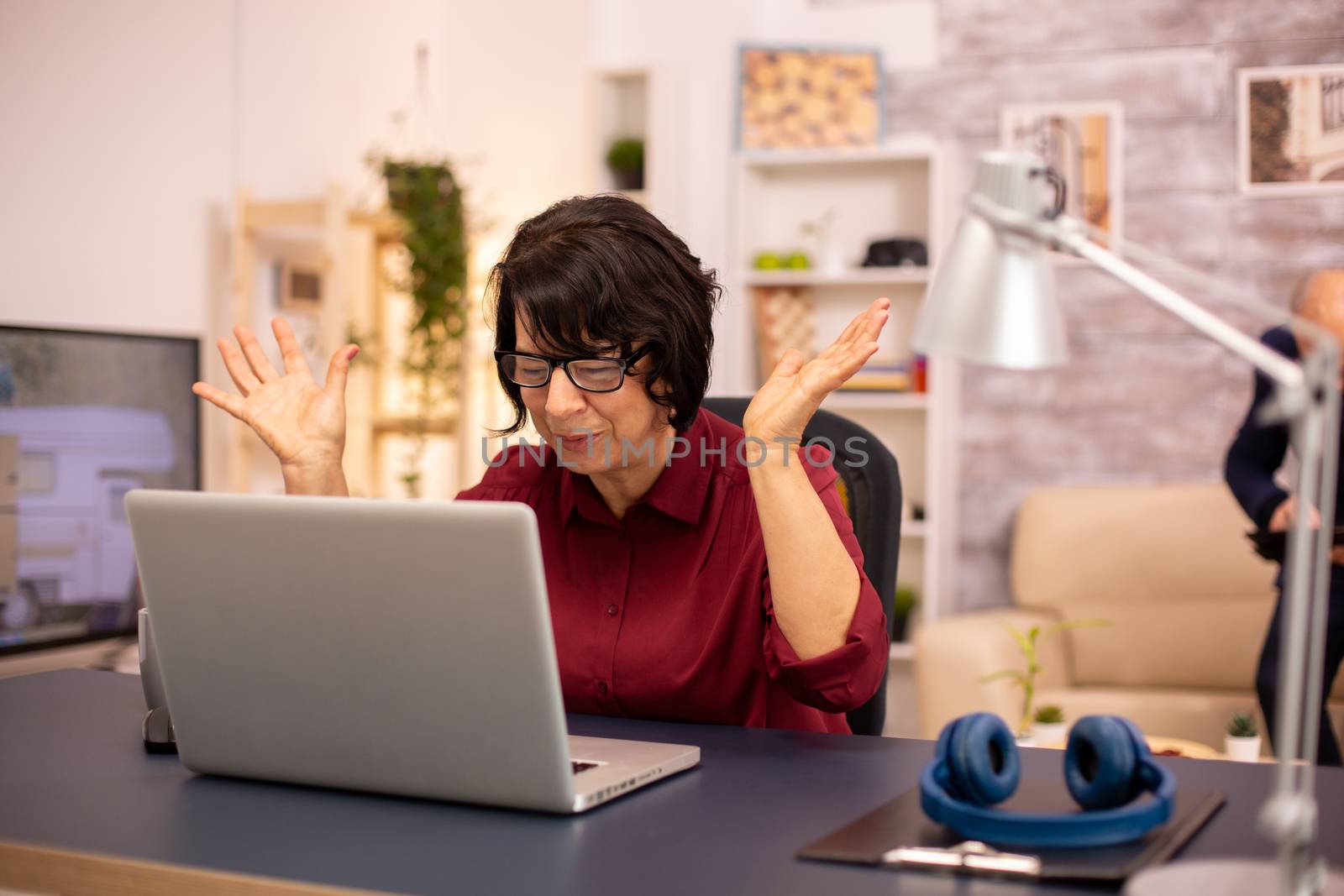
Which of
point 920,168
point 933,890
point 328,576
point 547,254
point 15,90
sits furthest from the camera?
point 920,168

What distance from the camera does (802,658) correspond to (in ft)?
4.35

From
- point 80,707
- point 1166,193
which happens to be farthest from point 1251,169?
point 80,707

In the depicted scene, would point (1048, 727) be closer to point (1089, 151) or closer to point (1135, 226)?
point (1135, 226)

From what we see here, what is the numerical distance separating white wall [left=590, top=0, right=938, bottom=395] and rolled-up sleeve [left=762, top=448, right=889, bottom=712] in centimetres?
305

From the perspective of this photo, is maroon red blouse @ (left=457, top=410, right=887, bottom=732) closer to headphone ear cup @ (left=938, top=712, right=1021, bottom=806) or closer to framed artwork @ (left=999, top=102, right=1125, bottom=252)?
headphone ear cup @ (left=938, top=712, right=1021, bottom=806)

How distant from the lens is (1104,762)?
881 mm

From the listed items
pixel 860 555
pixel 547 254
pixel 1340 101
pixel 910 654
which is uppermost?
pixel 1340 101

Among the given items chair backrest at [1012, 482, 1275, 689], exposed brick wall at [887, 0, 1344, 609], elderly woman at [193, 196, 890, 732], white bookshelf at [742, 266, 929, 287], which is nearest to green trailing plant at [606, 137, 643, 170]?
white bookshelf at [742, 266, 929, 287]

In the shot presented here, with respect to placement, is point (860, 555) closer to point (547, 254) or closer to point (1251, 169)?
point (547, 254)

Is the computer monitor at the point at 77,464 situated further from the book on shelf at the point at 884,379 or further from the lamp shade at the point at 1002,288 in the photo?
the book on shelf at the point at 884,379

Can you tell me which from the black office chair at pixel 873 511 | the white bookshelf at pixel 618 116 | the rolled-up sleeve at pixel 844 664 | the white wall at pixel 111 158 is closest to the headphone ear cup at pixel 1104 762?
the rolled-up sleeve at pixel 844 664

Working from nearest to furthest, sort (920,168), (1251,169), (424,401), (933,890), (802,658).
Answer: (933,890) < (802,658) < (424,401) < (1251,169) < (920,168)

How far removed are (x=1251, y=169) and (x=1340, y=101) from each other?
30 cm

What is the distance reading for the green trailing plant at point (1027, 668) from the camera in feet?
9.33
